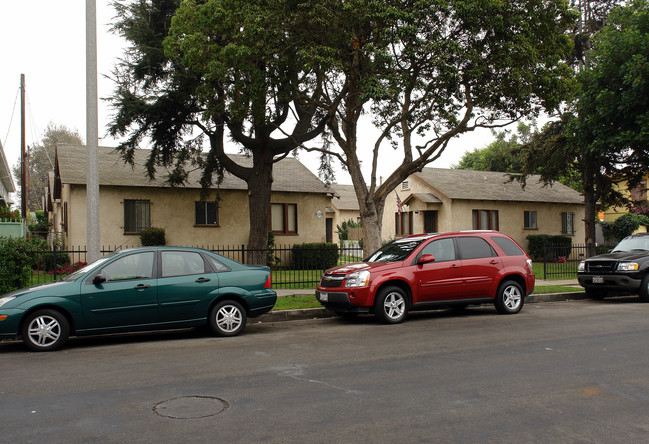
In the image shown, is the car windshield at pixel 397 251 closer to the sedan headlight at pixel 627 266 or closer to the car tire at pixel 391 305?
the car tire at pixel 391 305

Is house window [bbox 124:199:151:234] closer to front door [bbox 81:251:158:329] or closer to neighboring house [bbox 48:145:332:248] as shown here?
neighboring house [bbox 48:145:332:248]

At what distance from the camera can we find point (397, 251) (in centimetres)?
1153

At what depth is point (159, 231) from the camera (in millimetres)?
23203

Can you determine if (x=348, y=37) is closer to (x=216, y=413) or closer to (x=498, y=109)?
(x=498, y=109)

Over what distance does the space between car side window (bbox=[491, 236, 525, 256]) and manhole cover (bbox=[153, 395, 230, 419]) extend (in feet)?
26.9

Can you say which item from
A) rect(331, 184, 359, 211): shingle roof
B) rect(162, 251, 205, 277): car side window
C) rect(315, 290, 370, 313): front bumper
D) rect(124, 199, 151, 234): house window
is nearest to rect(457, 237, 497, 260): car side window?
rect(315, 290, 370, 313): front bumper

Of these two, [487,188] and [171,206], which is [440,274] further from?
[487,188]

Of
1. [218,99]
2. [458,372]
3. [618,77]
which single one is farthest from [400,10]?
[618,77]

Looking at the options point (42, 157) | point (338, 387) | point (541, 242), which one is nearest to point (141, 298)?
point (338, 387)

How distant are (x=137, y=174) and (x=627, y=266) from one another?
63.9ft

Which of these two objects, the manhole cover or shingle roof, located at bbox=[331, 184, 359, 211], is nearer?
the manhole cover

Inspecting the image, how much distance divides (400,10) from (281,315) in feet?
26.4

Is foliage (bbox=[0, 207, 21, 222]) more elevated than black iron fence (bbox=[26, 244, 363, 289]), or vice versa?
foliage (bbox=[0, 207, 21, 222])

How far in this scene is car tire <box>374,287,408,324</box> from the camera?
10508 millimetres
